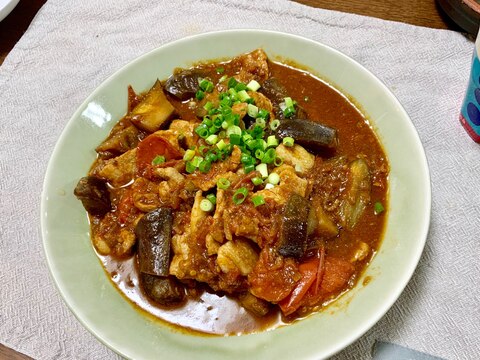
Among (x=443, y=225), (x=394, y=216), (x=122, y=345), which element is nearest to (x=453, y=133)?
(x=443, y=225)

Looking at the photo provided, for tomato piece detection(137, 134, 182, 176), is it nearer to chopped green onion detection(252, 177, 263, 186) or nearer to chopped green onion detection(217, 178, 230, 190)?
chopped green onion detection(217, 178, 230, 190)

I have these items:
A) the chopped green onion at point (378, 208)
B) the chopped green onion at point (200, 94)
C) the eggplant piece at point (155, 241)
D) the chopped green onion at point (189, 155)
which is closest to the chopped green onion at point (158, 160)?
the chopped green onion at point (189, 155)

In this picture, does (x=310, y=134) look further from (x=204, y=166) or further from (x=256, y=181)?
(x=204, y=166)

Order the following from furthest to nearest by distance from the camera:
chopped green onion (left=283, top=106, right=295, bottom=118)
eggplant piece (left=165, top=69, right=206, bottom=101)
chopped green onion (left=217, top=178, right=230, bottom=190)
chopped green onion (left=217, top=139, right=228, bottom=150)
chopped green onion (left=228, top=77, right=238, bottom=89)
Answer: eggplant piece (left=165, top=69, right=206, bottom=101) → chopped green onion (left=228, top=77, right=238, bottom=89) → chopped green onion (left=283, top=106, right=295, bottom=118) → chopped green onion (left=217, top=139, right=228, bottom=150) → chopped green onion (left=217, top=178, right=230, bottom=190)

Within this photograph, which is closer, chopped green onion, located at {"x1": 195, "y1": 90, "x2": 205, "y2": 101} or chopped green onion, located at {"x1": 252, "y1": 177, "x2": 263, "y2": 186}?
chopped green onion, located at {"x1": 252, "y1": 177, "x2": 263, "y2": 186}

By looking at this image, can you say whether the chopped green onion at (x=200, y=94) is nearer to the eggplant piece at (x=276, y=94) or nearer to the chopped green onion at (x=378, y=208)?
the eggplant piece at (x=276, y=94)

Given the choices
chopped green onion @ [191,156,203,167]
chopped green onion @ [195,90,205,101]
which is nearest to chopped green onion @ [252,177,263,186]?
chopped green onion @ [191,156,203,167]
